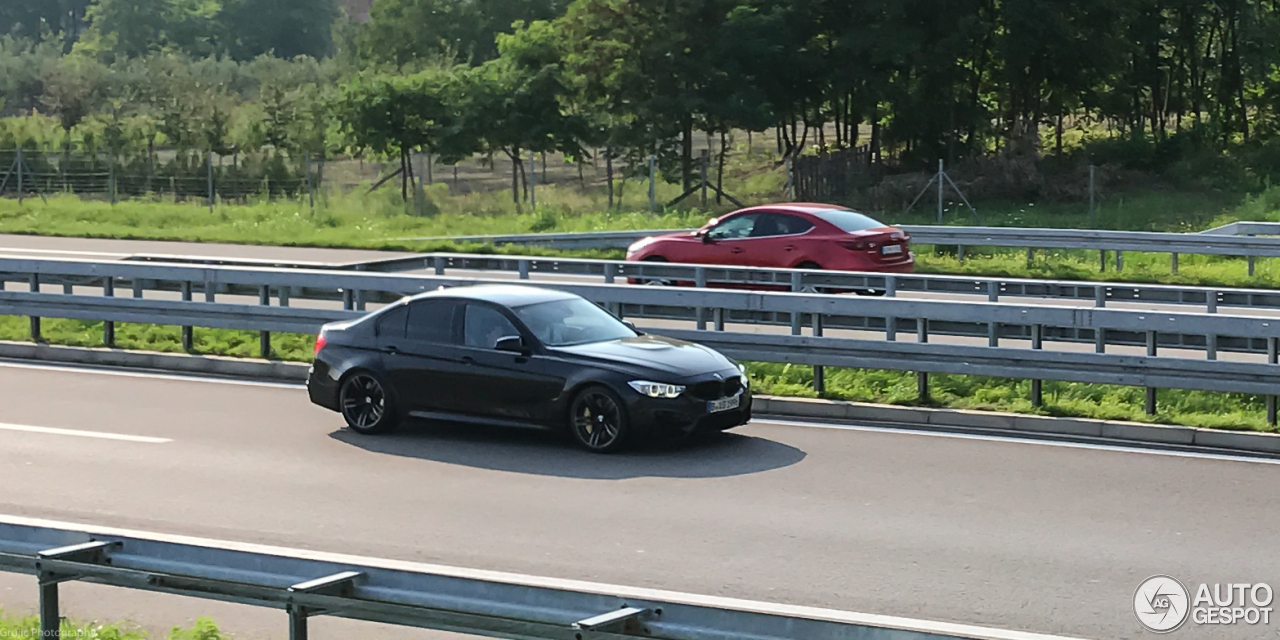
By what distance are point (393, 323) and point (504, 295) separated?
0.96 metres

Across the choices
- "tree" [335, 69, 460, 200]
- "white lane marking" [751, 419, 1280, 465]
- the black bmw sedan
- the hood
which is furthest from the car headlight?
"tree" [335, 69, 460, 200]

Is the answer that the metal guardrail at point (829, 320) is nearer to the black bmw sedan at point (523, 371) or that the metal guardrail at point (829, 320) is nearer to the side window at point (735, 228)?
the black bmw sedan at point (523, 371)

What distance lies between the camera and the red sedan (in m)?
22.6

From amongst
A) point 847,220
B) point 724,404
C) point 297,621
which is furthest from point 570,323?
point 847,220

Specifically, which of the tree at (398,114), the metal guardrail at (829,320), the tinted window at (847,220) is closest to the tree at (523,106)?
the tree at (398,114)

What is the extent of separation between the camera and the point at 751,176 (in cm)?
5062

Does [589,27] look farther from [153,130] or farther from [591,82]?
[153,130]

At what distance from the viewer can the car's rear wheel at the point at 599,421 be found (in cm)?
1273

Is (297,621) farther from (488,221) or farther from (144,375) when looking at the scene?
(488,221)

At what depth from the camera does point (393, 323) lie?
46.1 ft

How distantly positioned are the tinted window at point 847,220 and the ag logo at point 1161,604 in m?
14.1

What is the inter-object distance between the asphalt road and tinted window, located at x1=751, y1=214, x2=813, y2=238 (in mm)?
9108

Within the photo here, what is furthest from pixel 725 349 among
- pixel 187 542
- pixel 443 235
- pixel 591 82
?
pixel 591 82

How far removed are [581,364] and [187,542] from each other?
704 centimetres
